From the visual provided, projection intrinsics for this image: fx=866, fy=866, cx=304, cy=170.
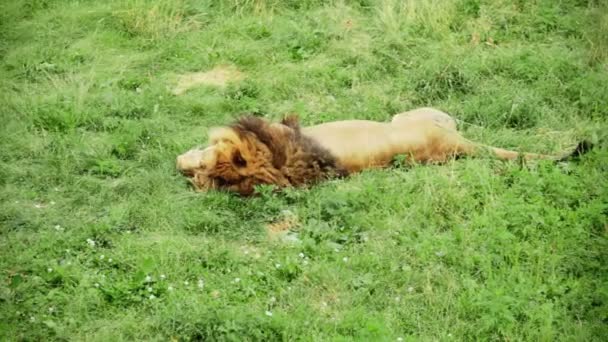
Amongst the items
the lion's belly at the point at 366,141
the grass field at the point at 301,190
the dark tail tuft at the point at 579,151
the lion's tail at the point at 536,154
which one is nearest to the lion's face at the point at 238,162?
the grass field at the point at 301,190

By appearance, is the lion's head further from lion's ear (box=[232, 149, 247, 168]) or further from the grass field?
the grass field

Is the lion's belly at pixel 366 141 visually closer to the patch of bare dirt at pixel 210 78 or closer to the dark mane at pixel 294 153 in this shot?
the dark mane at pixel 294 153

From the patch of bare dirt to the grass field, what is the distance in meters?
0.08

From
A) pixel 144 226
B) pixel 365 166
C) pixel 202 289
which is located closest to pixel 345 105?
pixel 365 166

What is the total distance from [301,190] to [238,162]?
1.58 ft

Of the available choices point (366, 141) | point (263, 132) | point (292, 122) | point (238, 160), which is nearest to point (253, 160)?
point (238, 160)

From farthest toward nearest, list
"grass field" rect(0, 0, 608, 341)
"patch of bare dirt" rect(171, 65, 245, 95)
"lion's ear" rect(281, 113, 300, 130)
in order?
"patch of bare dirt" rect(171, 65, 245, 95)
"lion's ear" rect(281, 113, 300, 130)
"grass field" rect(0, 0, 608, 341)

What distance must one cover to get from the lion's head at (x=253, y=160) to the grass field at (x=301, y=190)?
145mm

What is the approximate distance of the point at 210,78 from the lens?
7551mm

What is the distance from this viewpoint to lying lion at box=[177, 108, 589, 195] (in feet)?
19.0

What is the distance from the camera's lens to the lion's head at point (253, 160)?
5758 millimetres

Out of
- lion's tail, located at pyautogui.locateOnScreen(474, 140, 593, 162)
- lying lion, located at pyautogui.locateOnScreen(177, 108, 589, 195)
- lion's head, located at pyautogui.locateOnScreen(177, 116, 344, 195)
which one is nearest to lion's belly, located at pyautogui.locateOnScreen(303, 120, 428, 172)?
lying lion, located at pyautogui.locateOnScreen(177, 108, 589, 195)

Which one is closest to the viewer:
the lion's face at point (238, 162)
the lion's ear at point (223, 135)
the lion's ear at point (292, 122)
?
the lion's face at point (238, 162)

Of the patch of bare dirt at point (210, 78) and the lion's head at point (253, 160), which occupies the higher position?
the lion's head at point (253, 160)
